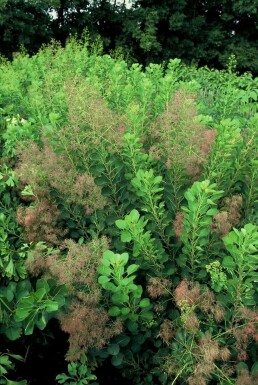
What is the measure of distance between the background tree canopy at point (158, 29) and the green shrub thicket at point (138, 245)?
16115 mm

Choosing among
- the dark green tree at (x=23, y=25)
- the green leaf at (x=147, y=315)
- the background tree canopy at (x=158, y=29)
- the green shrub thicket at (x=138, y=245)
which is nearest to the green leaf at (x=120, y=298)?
the green shrub thicket at (x=138, y=245)

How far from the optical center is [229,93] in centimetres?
327

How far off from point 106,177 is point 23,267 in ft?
1.73

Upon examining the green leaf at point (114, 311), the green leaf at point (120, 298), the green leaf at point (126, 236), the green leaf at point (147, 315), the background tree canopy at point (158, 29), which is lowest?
the background tree canopy at point (158, 29)

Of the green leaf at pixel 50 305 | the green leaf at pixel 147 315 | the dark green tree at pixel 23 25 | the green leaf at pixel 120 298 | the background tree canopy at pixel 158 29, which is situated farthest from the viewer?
the background tree canopy at pixel 158 29

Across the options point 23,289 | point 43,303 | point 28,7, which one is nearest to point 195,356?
point 43,303

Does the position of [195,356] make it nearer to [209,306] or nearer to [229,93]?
[209,306]

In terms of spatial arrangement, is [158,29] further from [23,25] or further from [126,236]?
[126,236]

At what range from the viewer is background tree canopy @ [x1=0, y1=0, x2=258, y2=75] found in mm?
17984

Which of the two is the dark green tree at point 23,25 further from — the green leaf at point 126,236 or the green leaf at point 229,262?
the green leaf at point 229,262

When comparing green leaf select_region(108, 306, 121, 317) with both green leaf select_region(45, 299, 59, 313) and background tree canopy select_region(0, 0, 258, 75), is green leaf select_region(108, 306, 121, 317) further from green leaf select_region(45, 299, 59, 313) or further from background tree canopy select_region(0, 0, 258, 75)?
background tree canopy select_region(0, 0, 258, 75)

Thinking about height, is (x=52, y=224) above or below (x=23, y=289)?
above

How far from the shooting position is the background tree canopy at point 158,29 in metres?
18.0

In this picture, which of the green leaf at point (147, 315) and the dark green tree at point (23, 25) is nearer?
the green leaf at point (147, 315)
